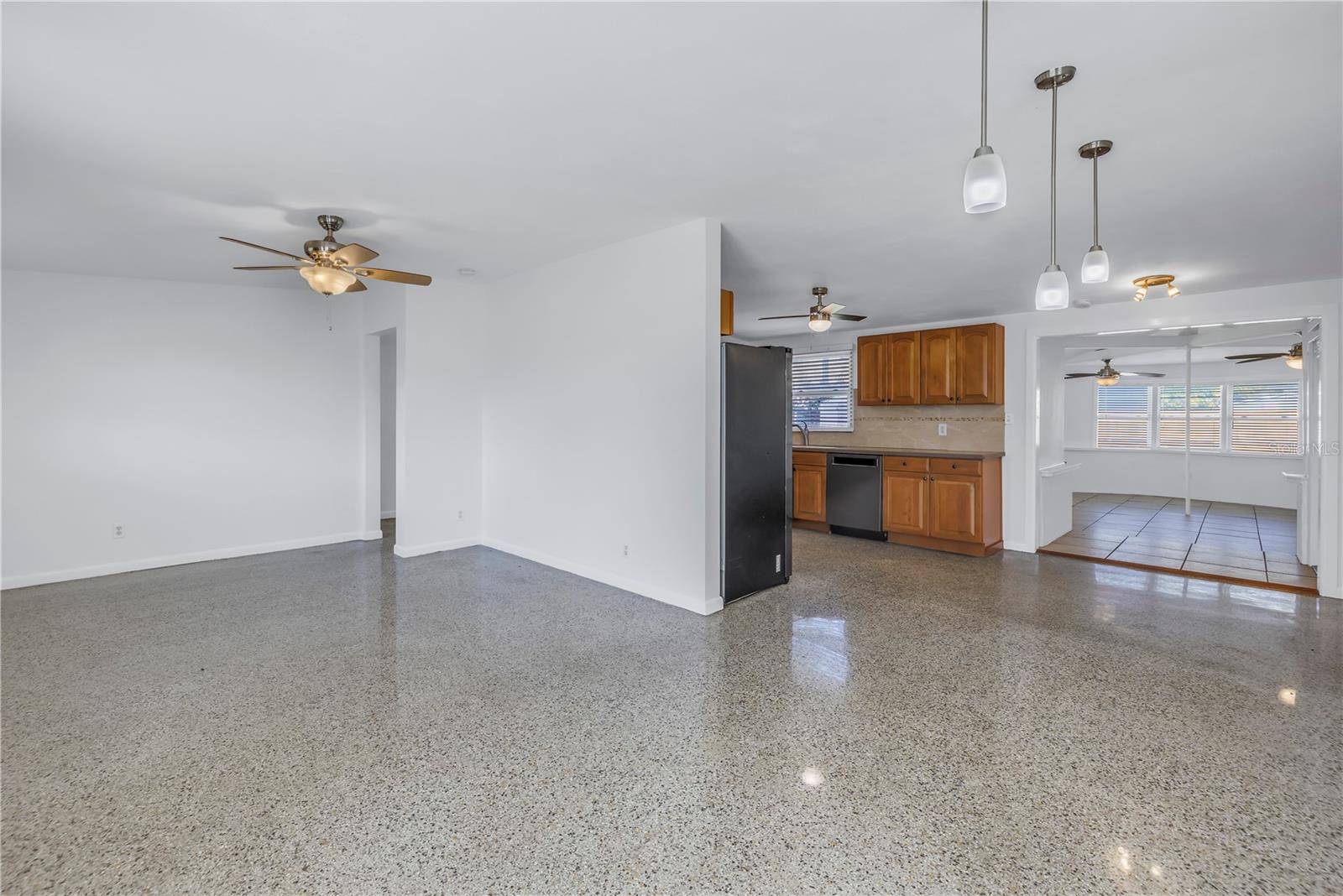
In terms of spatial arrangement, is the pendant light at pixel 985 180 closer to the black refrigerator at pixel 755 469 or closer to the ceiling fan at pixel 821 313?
the black refrigerator at pixel 755 469

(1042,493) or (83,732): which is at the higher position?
(1042,493)

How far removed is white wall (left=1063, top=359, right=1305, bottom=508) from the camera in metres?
8.41

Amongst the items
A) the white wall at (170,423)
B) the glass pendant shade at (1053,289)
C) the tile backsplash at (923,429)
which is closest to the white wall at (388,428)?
the white wall at (170,423)

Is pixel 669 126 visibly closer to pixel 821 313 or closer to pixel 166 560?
pixel 821 313

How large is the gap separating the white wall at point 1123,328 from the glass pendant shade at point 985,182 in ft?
12.2

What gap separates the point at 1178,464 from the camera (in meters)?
9.16

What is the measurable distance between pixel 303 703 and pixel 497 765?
109cm

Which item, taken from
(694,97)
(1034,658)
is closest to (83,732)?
(694,97)

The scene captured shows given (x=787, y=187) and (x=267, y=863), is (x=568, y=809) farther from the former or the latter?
(x=787, y=187)

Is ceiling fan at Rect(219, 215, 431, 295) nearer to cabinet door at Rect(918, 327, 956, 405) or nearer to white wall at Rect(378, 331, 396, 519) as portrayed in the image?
white wall at Rect(378, 331, 396, 519)

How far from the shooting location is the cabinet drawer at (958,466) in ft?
17.9

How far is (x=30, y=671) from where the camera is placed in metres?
2.91

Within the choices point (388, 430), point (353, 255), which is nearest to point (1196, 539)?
point (353, 255)

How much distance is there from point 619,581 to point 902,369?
408 centimetres
